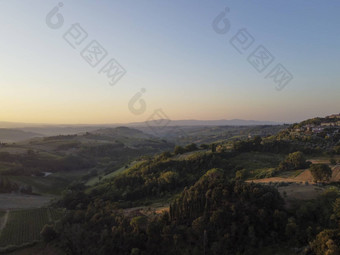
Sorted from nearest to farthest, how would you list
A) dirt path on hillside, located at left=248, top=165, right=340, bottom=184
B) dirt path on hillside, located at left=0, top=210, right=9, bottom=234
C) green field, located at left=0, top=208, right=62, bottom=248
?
dirt path on hillside, located at left=248, top=165, right=340, bottom=184 < green field, located at left=0, top=208, right=62, bottom=248 < dirt path on hillside, located at left=0, top=210, right=9, bottom=234

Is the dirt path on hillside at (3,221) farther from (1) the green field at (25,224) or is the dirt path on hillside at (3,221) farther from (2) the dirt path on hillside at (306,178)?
(2) the dirt path on hillside at (306,178)

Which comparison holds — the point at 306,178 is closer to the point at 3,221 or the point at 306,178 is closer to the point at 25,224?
the point at 25,224

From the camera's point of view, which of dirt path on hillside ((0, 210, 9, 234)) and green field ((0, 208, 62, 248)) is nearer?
green field ((0, 208, 62, 248))

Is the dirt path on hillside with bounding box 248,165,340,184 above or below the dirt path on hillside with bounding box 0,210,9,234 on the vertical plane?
above

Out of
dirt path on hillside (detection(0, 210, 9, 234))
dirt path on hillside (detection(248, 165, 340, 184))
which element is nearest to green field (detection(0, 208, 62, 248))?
dirt path on hillside (detection(0, 210, 9, 234))

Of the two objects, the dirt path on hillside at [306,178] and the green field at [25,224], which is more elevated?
the dirt path on hillside at [306,178]

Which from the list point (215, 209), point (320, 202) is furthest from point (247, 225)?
point (320, 202)

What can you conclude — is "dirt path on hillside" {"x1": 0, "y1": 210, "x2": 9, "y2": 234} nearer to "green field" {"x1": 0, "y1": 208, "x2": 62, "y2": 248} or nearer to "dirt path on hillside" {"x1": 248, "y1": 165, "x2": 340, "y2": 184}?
"green field" {"x1": 0, "y1": 208, "x2": 62, "y2": 248}

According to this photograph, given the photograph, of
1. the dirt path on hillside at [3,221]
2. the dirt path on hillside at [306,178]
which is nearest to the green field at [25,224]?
the dirt path on hillside at [3,221]
